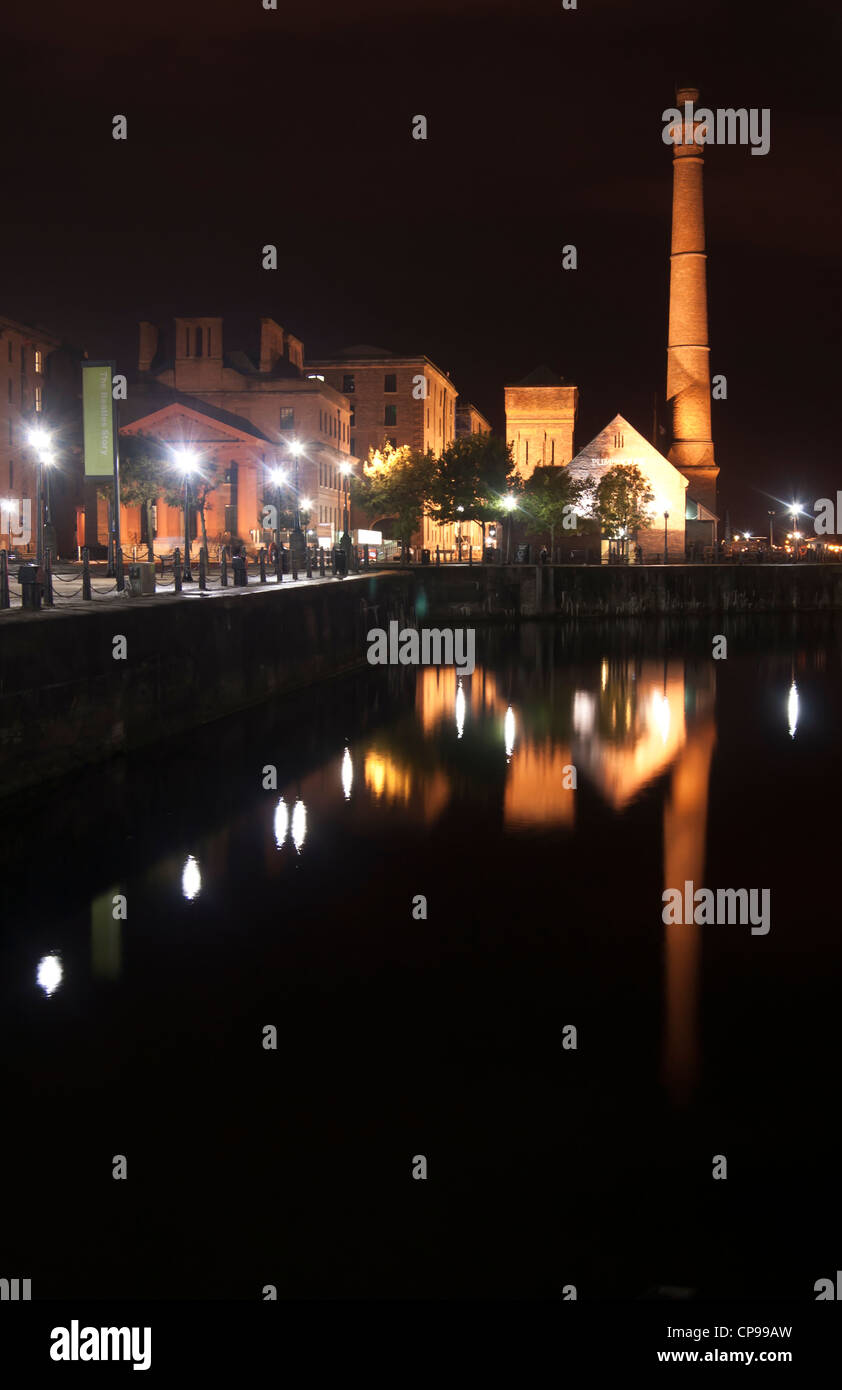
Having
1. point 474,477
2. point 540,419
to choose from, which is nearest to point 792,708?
point 474,477

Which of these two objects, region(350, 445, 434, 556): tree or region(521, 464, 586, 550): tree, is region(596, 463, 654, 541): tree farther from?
region(350, 445, 434, 556): tree

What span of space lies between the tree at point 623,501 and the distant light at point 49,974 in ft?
234

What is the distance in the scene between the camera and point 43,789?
676 inches

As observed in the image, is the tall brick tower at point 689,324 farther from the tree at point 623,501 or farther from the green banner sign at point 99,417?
the green banner sign at point 99,417

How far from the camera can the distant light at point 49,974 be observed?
38.1 feet

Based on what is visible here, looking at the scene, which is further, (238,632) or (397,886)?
(238,632)

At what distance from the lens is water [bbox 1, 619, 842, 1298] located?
7.34 meters

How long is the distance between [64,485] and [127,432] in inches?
643

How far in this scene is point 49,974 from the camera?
1196 cm

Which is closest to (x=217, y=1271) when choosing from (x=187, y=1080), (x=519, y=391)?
(x=187, y=1080)

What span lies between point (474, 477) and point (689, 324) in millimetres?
15821

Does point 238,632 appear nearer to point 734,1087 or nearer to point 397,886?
point 397,886

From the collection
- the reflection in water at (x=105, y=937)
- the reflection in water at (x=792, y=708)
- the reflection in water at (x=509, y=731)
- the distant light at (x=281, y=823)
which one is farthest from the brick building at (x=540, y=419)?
the reflection in water at (x=105, y=937)
